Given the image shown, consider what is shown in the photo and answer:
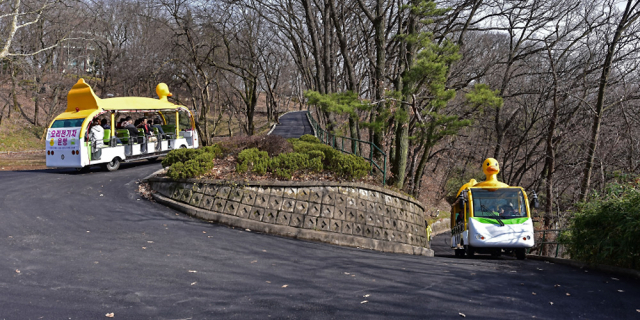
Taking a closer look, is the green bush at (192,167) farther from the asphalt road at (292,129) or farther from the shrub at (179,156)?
the asphalt road at (292,129)

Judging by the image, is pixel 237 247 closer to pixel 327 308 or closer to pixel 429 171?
pixel 327 308

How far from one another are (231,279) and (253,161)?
20.3 feet

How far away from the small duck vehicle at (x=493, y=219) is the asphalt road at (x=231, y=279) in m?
1.89

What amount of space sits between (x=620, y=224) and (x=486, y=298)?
12.4 ft

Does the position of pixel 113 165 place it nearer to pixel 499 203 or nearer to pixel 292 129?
pixel 499 203

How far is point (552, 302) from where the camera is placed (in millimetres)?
6121

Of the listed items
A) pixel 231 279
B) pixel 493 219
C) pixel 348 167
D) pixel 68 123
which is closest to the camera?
pixel 231 279

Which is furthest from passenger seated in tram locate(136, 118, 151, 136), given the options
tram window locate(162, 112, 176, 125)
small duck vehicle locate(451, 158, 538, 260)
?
small duck vehicle locate(451, 158, 538, 260)

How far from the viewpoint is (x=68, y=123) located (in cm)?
1548

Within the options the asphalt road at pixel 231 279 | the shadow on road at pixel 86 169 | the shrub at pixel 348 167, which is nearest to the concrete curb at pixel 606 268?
the asphalt road at pixel 231 279

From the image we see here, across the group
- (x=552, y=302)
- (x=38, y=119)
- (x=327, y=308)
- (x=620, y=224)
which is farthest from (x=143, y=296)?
(x=38, y=119)

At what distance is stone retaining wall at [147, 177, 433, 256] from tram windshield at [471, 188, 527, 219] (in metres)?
2.22

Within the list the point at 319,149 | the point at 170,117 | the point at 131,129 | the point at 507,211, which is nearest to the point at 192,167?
the point at 319,149

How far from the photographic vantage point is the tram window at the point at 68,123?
50.3 feet
